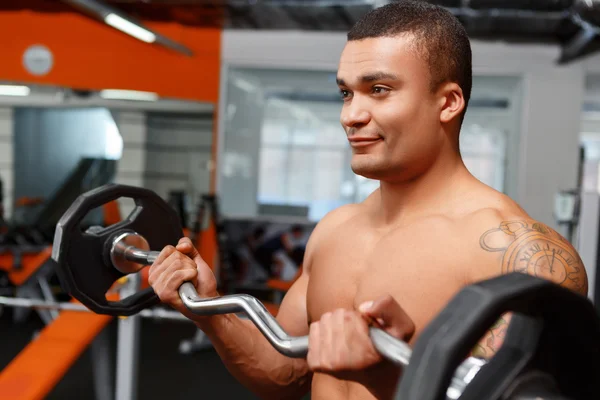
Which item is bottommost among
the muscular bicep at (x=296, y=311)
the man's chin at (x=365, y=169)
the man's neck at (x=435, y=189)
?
the muscular bicep at (x=296, y=311)

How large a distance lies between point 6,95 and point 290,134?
305 centimetres

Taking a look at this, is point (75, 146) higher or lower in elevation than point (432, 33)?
lower

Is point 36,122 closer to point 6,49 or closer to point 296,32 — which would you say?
point 6,49

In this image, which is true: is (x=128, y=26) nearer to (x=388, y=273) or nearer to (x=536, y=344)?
(x=388, y=273)

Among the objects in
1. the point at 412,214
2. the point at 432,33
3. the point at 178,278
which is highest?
the point at 432,33

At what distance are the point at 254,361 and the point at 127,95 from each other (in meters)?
5.91

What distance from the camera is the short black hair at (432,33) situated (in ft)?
3.66

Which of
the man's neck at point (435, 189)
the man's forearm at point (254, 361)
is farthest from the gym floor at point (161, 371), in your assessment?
the man's neck at point (435, 189)

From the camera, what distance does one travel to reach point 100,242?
1.26 m

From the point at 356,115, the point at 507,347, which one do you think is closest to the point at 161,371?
the point at 356,115

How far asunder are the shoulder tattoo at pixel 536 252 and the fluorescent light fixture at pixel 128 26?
15.2ft

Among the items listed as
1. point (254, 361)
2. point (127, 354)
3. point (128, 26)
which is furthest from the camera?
point (128, 26)

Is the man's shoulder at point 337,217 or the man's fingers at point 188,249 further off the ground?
the man's shoulder at point 337,217

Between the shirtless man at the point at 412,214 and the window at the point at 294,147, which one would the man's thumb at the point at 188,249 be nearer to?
the shirtless man at the point at 412,214
